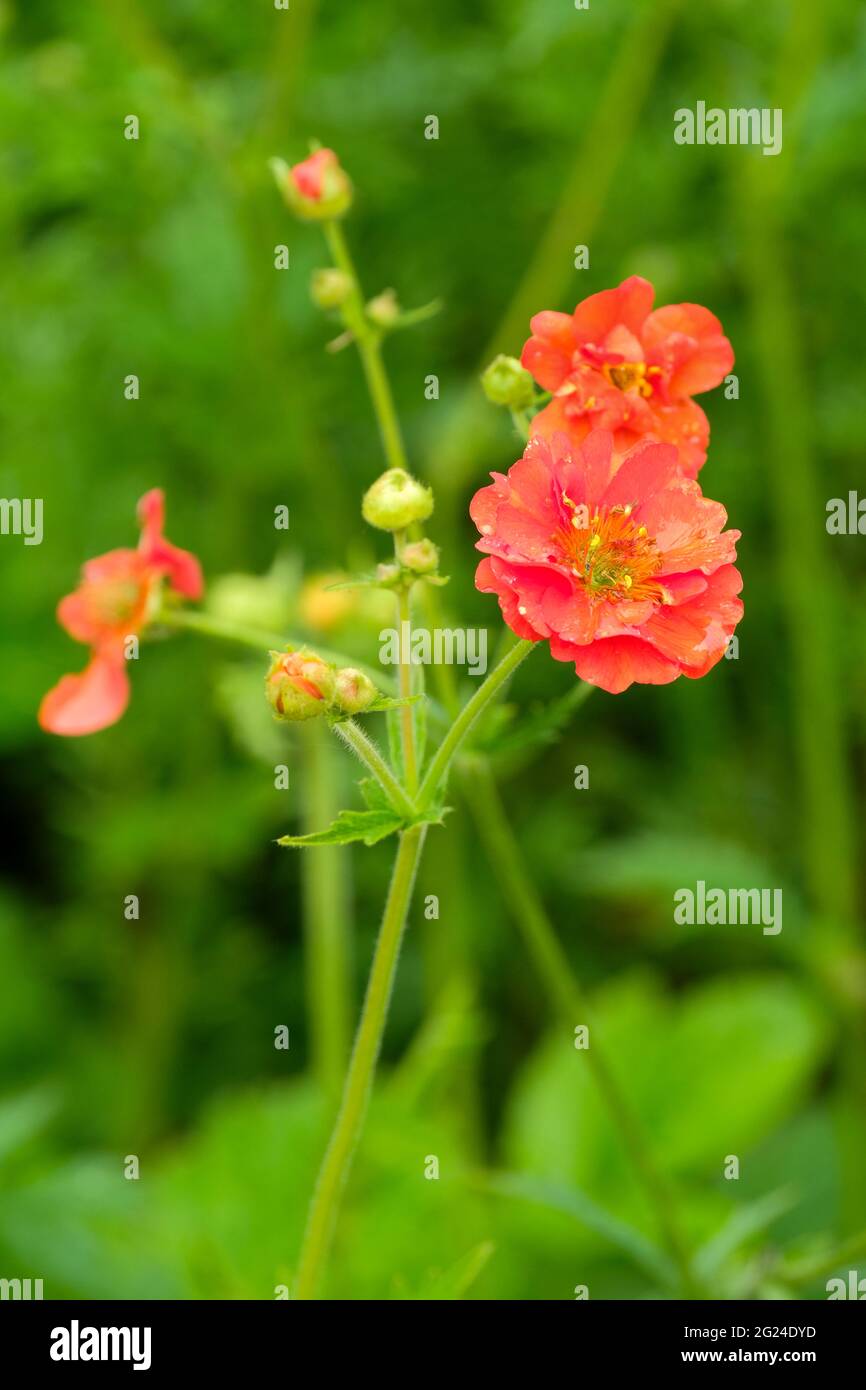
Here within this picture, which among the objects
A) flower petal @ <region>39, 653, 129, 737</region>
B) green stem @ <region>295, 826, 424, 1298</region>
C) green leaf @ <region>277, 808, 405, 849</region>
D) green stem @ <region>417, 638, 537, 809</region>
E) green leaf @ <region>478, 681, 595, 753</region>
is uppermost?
flower petal @ <region>39, 653, 129, 737</region>

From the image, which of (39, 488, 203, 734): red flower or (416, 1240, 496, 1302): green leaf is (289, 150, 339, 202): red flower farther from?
(416, 1240, 496, 1302): green leaf

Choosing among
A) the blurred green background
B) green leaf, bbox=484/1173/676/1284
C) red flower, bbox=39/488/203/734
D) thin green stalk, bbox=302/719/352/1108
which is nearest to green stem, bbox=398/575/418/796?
red flower, bbox=39/488/203/734

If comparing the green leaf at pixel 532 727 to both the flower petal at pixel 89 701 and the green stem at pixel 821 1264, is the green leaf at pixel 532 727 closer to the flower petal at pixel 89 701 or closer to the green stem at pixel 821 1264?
the flower petal at pixel 89 701

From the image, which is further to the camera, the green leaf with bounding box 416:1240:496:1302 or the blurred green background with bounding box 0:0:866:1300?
the blurred green background with bounding box 0:0:866:1300

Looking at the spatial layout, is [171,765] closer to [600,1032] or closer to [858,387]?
[600,1032]

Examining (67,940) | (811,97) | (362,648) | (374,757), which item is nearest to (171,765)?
(67,940)
